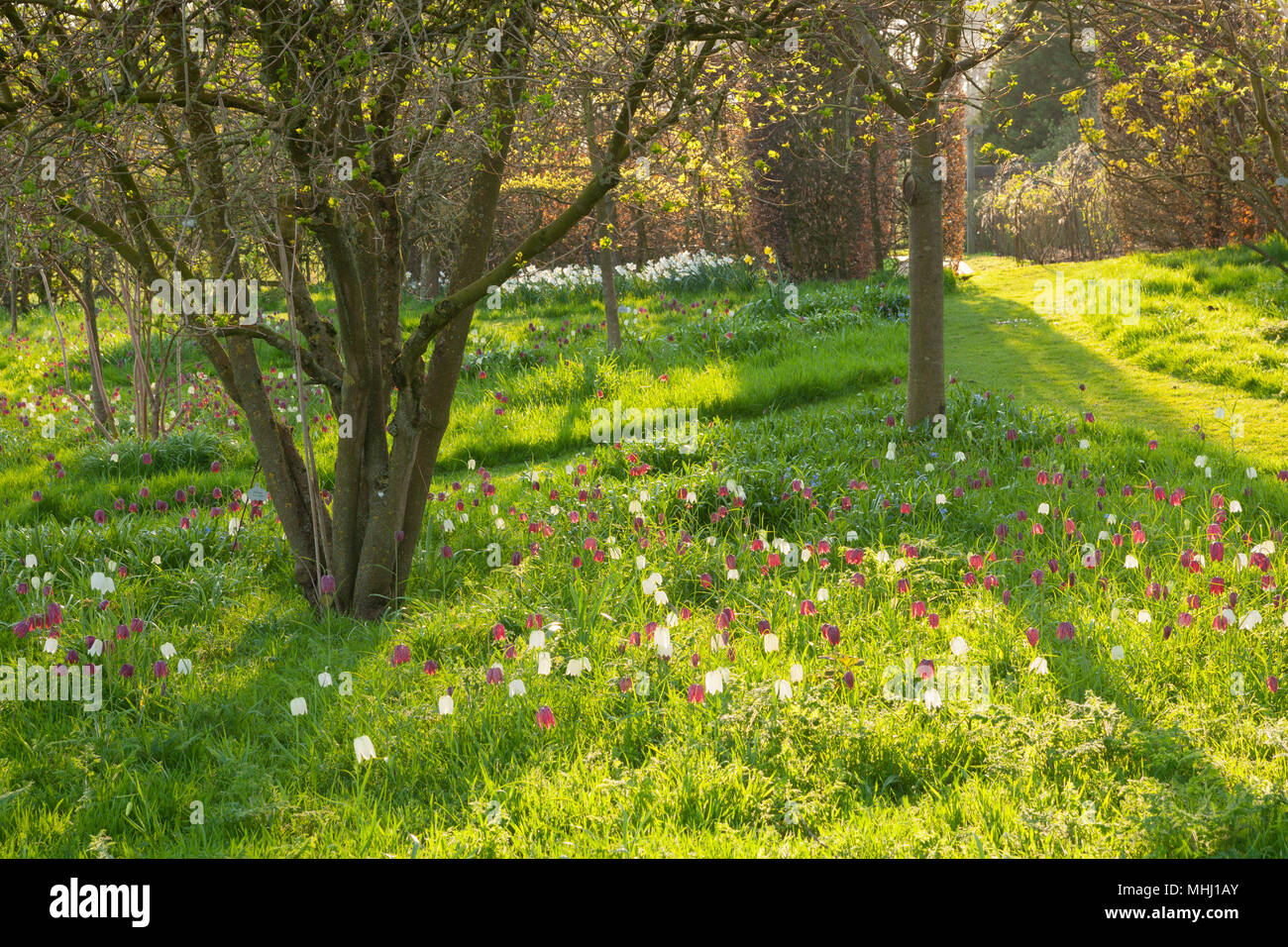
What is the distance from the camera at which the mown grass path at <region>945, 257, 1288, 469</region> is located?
6734 mm

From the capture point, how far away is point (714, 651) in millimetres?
3758

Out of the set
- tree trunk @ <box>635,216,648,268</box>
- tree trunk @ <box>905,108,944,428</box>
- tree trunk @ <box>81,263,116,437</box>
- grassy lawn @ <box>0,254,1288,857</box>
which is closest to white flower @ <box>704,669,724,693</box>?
grassy lawn @ <box>0,254,1288,857</box>

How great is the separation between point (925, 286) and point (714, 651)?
11.4 ft

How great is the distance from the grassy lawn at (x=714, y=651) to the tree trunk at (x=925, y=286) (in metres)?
0.33

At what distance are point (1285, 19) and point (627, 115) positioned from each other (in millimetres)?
5486

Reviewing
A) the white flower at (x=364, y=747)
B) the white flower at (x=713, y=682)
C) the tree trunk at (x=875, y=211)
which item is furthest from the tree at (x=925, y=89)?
the tree trunk at (x=875, y=211)

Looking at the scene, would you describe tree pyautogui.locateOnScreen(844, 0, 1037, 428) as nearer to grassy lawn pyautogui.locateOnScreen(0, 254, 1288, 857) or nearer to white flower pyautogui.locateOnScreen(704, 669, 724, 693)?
grassy lawn pyautogui.locateOnScreen(0, 254, 1288, 857)

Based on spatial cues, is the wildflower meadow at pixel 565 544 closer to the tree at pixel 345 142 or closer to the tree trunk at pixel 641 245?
the tree at pixel 345 142

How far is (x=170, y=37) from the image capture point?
3.65 meters

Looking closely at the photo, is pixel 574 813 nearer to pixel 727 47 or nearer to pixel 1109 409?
pixel 727 47

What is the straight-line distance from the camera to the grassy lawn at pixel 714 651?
2.87 meters

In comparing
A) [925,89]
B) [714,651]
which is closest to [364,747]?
[714,651]

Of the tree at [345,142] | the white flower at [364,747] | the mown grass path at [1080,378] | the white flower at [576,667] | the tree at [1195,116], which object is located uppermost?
the tree at [1195,116]

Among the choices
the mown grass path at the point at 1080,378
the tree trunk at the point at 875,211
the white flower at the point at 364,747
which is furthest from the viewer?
the tree trunk at the point at 875,211
